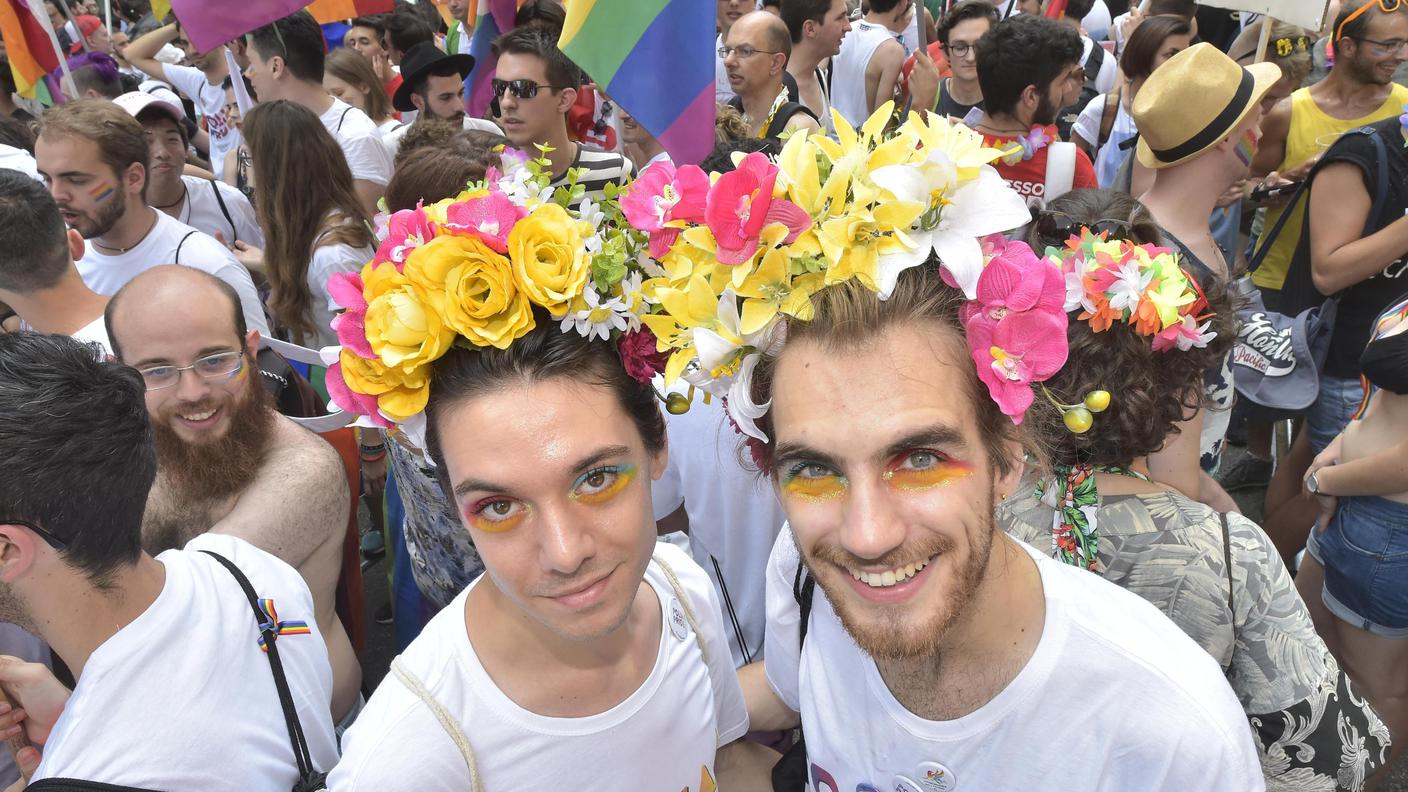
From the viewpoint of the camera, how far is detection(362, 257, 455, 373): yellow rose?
1643 mm

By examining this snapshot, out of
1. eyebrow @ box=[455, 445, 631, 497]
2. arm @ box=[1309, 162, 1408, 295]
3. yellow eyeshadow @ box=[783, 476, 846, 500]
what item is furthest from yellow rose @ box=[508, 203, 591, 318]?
arm @ box=[1309, 162, 1408, 295]

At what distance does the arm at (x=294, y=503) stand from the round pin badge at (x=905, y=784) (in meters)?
1.86

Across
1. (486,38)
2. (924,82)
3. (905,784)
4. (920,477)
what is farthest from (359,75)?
(905,784)

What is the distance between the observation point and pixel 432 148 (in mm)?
3654

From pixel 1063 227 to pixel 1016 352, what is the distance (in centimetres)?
129

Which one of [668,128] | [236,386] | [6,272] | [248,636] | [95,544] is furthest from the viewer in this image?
[6,272]

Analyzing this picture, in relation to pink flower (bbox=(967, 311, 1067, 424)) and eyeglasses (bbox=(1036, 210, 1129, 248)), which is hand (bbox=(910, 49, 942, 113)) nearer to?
eyeglasses (bbox=(1036, 210, 1129, 248))

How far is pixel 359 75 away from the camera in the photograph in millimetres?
6594

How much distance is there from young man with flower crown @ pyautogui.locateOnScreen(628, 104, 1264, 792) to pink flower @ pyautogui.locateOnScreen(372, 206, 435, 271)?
451mm

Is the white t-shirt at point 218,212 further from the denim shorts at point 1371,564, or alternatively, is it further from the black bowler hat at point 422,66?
the denim shorts at point 1371,564

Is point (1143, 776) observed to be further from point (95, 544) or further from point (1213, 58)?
point (1213, 58)

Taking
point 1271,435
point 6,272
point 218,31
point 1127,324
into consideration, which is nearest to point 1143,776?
point 1127,324

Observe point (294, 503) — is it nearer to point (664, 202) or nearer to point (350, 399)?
point (350, 399)

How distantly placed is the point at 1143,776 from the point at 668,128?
2.34 metres
